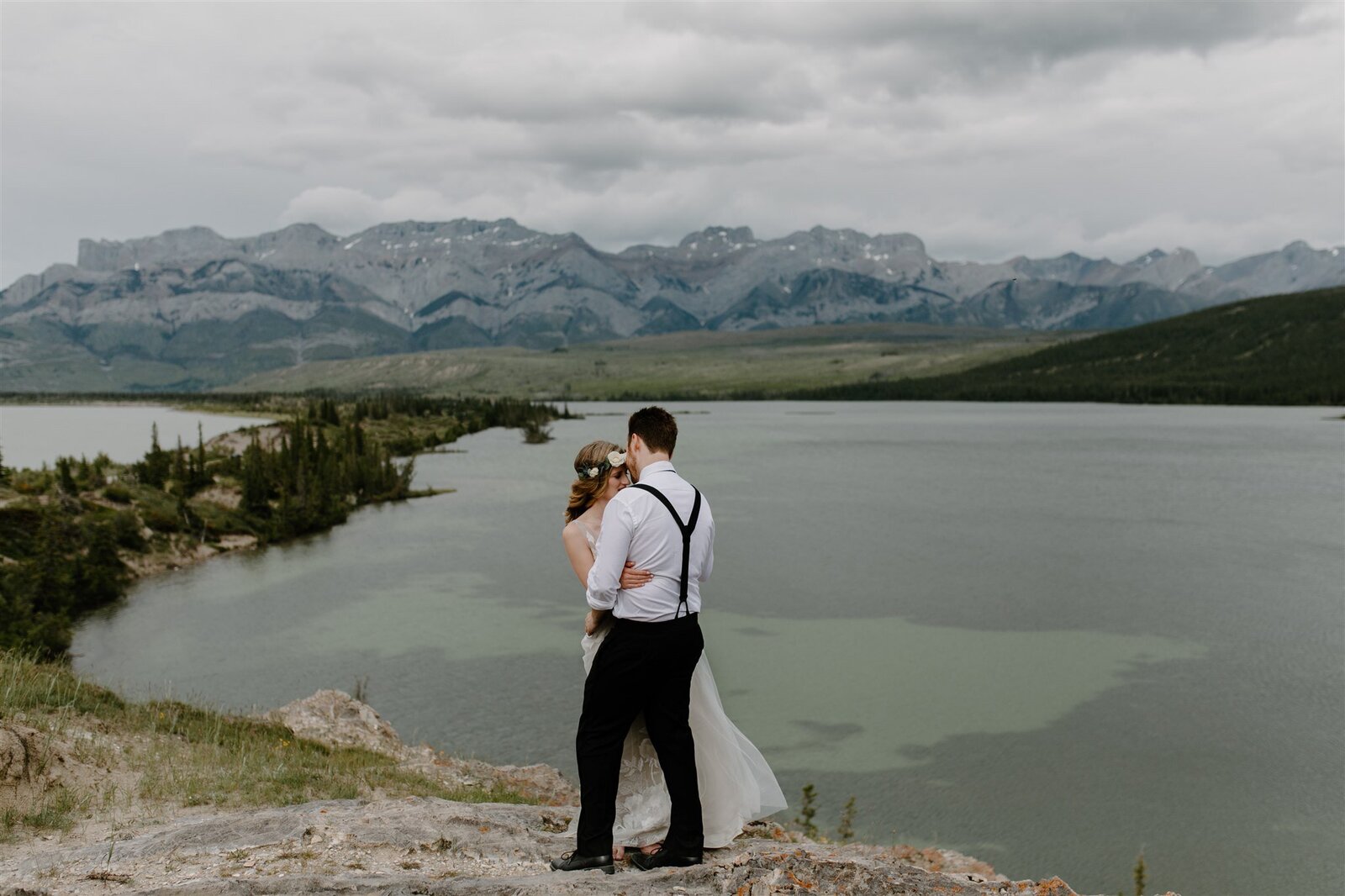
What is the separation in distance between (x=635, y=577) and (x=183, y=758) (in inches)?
266

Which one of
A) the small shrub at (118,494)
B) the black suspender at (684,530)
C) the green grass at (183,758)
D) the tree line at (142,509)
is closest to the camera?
the black suspender at (684,530)

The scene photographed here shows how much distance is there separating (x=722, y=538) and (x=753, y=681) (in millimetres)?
19538

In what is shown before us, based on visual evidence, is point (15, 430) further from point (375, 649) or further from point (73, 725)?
Result: point (73, 725)

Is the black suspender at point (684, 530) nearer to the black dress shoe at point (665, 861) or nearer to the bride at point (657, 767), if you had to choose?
the bride at point (657, 767)

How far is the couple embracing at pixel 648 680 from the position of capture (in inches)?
259

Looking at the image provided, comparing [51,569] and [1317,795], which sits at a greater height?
[51,569]

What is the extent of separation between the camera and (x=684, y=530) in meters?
6.65

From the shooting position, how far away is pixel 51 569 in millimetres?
28422

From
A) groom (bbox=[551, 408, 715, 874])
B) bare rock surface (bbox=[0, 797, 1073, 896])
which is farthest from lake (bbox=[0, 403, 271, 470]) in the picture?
groom (bbox=[551, 408, 715, 874])

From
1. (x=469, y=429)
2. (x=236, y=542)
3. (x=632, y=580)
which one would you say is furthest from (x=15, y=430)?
(x=632, y=580)

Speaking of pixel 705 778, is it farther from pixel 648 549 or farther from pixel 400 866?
pixel 400 866

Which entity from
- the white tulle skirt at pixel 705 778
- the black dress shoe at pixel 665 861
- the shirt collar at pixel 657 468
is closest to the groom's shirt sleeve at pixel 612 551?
the shirt collar at pixel 657 468

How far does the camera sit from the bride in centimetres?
706

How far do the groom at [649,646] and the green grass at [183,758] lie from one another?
3.89m
